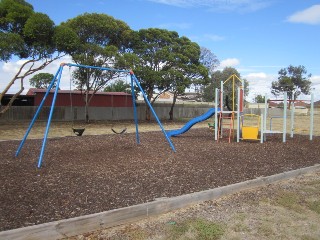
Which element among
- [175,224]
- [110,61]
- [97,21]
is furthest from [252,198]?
[97,21]

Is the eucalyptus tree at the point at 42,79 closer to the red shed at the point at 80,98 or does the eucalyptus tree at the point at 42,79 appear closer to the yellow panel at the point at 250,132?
the red shed at the point at 80,98

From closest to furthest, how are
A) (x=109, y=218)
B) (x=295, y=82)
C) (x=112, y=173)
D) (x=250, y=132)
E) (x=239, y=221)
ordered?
(x=109, y=218) < (x=239, y=221) < (x=112, y=173) < (x=250, y=132) < (x=295, y=82)

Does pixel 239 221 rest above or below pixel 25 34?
Answer: below

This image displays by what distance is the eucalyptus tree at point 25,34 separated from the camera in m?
17.5

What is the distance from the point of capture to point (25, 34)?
59.9 ft

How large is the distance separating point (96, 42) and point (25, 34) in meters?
7.40

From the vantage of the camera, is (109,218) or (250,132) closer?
(109,218)

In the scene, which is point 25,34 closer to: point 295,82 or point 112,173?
point 112,173

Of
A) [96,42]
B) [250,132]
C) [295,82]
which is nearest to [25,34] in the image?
[96,42]

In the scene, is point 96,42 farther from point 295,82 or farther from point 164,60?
point 295,82

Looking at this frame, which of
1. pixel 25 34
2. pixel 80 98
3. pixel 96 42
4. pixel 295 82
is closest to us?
pixel 25 34

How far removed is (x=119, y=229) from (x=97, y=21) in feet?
70.7

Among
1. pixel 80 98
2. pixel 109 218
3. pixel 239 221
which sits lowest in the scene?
pixel 239 221

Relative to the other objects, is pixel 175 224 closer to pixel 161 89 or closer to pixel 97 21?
pixel 97 21
